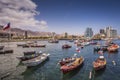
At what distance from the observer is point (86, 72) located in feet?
178

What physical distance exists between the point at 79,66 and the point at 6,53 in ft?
202

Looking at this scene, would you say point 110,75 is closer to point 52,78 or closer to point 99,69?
point 99,69

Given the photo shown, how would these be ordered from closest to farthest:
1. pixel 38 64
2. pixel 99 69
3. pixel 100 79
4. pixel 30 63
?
1. pixel 100 79
2. pixel 99 69
3. pixel 30 63
4. pixel 38 64

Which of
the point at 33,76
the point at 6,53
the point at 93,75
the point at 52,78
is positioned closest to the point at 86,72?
the point at 93,75

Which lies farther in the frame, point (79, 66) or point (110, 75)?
point (79, 66)

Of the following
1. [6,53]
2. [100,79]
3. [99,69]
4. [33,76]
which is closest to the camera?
[100,79]

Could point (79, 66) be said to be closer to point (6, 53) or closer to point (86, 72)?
point (86, 72)

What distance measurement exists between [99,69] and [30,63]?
24.3 m

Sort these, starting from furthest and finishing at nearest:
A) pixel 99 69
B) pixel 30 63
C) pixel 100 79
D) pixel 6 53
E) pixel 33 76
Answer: pixel 6 53, pixel 30 63, pixel 99 69, pixel 33 76, pixel 100 79

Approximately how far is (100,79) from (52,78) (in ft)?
46.0

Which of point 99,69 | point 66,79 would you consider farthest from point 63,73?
point 99,69

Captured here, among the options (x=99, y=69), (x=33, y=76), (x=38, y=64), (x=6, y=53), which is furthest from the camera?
(x=6, y=53)

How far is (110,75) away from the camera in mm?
50906

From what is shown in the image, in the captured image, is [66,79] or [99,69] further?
[99,69]
